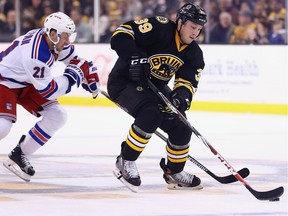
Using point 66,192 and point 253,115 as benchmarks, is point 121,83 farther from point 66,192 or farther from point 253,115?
point 253,115

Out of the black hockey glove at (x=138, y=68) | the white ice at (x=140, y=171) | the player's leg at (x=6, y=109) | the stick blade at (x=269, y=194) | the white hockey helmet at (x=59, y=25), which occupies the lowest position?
the white ice at (x=140, y=171)

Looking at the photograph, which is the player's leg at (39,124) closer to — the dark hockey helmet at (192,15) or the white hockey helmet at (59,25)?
the white hockey helmet at (59,25)

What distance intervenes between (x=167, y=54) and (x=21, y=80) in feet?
2.83

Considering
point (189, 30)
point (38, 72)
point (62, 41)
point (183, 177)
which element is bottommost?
point (183, 177)

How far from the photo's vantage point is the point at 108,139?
26.9 ft

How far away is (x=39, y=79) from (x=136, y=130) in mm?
620

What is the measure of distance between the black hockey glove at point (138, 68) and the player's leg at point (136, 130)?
13 centimetres

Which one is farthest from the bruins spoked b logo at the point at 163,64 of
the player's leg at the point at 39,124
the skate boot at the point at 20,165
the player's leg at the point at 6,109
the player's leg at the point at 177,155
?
the skate boot at the point at 20,165

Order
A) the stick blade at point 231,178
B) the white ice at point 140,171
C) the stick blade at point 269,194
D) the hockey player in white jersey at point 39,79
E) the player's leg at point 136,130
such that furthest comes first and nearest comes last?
the stick blade at point 231,178 < the hockey player in white jersey at point 39,79 < the player's leg at point 136,130 < the stick blade at point 269,194 < the white ice at point 140,171

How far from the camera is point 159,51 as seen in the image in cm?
536

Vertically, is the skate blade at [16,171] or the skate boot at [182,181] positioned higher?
the skate boot at [182,181]

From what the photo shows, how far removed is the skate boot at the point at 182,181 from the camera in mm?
5426

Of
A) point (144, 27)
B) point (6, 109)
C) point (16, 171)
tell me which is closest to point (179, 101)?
point (144, 27)

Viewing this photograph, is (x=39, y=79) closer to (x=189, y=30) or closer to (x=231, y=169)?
(x=189, y=30)
